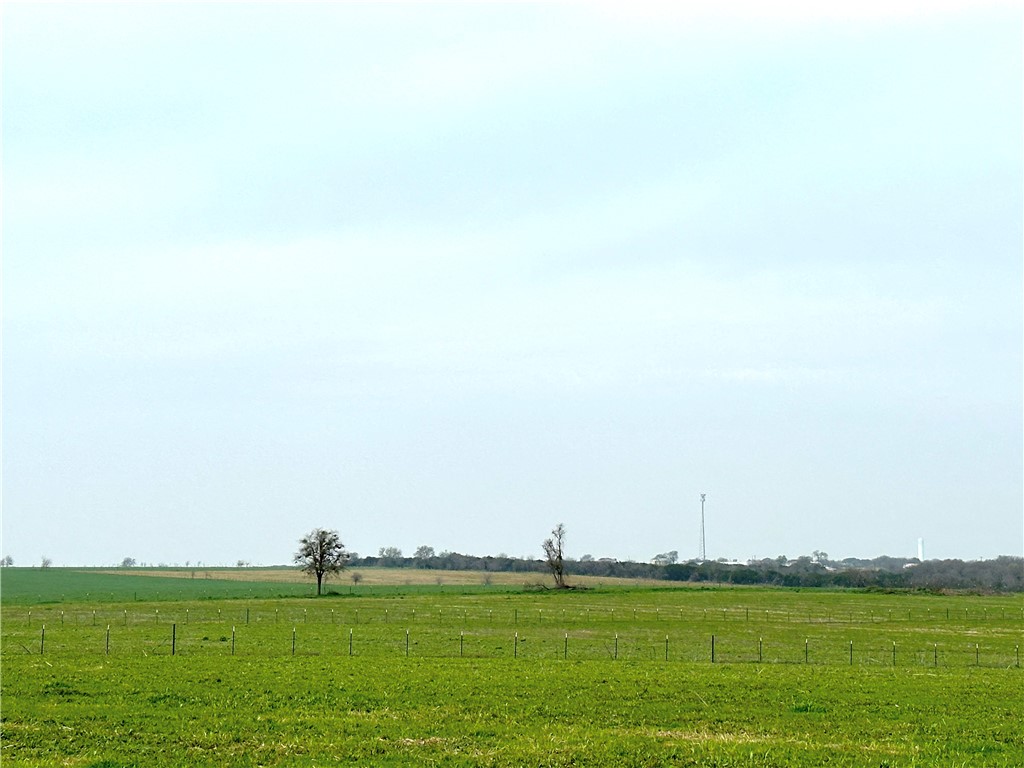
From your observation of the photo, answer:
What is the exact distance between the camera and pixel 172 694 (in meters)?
28.5

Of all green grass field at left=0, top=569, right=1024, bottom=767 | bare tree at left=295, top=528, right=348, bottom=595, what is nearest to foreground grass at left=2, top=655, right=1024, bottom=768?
green grass field at left=0, top=569, right=1024, bottom=767

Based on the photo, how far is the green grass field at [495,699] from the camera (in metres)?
21.7

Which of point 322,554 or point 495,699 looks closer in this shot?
point 495,699

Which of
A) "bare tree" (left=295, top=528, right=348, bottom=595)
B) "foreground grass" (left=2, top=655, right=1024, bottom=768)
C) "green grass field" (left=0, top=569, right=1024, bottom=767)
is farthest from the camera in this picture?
"bare tree" (left=295, top=528, right=348, bottom=595)

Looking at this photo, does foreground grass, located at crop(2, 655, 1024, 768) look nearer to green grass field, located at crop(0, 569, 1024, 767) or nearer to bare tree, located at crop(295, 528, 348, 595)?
green grass field, located at crop(0, 569, 1024, 767)

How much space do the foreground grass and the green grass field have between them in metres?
0.09

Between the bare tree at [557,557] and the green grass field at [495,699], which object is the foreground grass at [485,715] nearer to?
the green grass field at [495,699]

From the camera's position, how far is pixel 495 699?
2912 centimetres

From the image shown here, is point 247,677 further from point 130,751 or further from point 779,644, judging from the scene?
point 779,644

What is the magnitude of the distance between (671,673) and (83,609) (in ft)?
218

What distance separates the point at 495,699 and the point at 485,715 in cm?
282

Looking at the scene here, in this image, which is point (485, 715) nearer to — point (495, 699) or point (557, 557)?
point (495, 699)

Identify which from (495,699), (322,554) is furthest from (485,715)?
(322,554)

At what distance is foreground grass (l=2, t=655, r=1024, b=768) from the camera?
70.2ft
